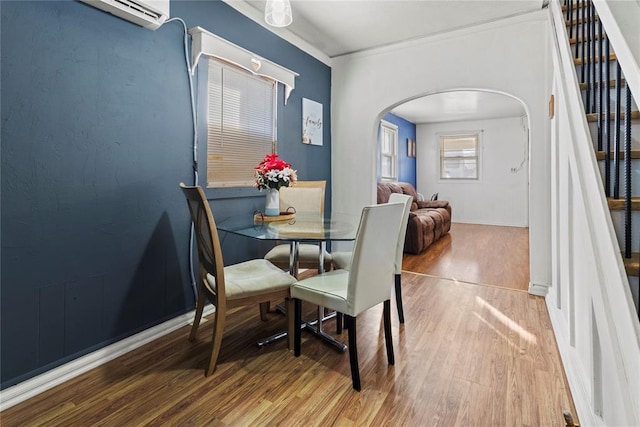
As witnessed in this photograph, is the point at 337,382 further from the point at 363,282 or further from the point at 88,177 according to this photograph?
the point at 88,177

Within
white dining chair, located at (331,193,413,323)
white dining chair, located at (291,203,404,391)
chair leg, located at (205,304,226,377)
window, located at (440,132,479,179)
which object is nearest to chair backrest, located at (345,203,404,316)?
white dining chair, located at (291,203,404,391)

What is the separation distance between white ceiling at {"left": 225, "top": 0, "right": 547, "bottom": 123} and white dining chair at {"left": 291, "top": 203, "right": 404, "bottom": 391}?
215 cm

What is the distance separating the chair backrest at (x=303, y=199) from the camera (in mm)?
3031

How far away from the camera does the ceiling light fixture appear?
207cm

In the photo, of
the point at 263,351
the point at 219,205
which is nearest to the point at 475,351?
the point at 263,351

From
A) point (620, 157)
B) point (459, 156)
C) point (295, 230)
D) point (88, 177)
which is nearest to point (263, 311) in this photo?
point (295, 230)

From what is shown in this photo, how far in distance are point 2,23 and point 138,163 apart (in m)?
0.86

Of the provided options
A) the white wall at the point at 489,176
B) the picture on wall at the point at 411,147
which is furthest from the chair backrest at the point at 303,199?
the white wall at the point at 489,176

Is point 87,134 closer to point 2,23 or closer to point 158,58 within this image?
point 2,23

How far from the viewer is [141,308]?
2.12 metres

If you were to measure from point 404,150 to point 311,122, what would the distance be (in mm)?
4294

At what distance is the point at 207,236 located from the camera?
1.81m

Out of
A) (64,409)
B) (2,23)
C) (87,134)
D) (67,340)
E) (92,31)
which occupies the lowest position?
(64,409)

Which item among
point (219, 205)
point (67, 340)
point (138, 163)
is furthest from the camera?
point (219, 205)
